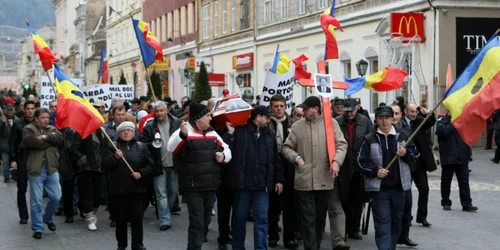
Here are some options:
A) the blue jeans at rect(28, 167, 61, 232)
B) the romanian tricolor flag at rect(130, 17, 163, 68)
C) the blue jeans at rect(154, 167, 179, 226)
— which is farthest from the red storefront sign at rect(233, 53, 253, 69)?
the blue jeans at rect(28, 167, 61, 232)

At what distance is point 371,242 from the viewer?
38.8 ft

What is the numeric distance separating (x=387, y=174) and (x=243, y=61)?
107 ft

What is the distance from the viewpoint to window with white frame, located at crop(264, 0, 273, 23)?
39562 millimetres

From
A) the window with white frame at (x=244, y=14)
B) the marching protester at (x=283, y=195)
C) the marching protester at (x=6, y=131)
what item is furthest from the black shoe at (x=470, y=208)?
the window with white frame at (x=244, y=14)

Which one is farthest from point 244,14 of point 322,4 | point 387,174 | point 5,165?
point 387,174

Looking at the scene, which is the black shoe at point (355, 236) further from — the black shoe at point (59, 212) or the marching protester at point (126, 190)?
the black shoe at point (59, 212)

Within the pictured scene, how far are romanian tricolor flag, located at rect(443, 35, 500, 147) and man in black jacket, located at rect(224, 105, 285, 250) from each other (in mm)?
2198

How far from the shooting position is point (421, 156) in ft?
40.4

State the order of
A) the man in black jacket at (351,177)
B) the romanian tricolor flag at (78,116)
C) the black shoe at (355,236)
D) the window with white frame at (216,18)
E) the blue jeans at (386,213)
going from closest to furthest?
the blue jeans at (386,213) < the man in black jacket at (351,177) < the romanian tricolor flag at (78,116) < the black shoe at (355,236) < the window with white frame at (216,18)

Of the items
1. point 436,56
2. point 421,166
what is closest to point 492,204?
point 421,166

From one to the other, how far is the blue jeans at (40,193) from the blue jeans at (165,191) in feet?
4.81

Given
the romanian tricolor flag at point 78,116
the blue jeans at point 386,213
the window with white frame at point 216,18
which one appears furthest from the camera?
the window with white frame at point 216,18

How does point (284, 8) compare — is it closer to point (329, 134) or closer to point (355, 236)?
point (355, 236)

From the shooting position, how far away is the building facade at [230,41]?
42.1 metres
